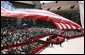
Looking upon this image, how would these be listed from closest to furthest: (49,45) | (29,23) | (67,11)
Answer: (49,45) < (29,23) < (67,11)

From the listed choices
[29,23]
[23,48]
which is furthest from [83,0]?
[29,23]

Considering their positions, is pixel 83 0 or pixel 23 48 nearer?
pixel 83 0

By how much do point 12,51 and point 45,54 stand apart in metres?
1.87

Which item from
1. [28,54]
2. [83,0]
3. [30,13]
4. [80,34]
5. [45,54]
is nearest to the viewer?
[30,13]

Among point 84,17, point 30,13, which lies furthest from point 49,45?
point 30,13

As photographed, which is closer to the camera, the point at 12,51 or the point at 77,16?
the point at 12,51

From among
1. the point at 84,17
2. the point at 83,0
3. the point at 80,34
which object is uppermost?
the point at 83,0

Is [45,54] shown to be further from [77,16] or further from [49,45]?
[77,16]

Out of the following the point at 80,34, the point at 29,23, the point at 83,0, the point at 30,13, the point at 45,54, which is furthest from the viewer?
the point at 29,23

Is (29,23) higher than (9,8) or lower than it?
lower

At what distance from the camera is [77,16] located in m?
41.9

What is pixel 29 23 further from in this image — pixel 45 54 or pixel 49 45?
pixel 45 54

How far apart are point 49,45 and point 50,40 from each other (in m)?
0.84

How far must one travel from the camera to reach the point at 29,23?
4016 cm
